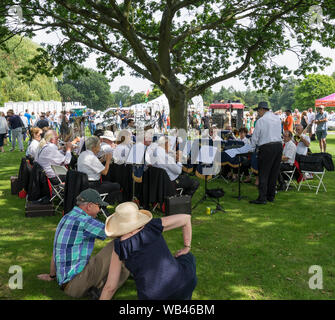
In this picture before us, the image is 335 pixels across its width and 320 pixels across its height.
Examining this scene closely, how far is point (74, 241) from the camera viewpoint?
350cm

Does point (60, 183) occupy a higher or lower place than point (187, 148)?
lower

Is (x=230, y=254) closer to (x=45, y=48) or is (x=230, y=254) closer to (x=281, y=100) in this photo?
(x=45, y=48)

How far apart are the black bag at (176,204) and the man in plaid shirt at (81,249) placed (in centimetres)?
251

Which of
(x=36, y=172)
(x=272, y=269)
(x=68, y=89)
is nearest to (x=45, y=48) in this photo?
(x=36, y=172)

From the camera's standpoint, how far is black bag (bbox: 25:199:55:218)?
6.46 metres

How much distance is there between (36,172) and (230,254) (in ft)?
13.7

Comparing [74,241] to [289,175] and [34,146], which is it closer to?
[34,146]

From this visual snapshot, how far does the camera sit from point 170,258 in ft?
9.04

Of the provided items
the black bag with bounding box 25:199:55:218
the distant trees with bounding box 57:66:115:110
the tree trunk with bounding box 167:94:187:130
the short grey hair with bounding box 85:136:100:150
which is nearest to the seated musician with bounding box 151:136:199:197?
the short grey hair with bounding box 85:136:100:150

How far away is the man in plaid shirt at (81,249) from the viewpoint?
3463 millimetres

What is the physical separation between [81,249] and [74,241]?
0.14 metres

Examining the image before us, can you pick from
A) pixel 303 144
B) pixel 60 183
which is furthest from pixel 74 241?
pixel 303 144

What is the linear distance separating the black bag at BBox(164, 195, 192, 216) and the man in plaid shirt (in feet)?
8.24

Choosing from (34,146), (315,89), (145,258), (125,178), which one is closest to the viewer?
(145,258)
